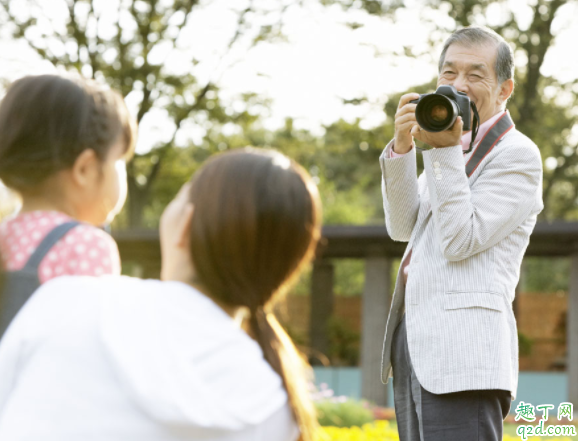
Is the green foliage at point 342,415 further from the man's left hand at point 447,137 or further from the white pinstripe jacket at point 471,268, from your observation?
the man's left hand at point 447,137

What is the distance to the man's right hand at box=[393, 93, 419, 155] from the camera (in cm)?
246

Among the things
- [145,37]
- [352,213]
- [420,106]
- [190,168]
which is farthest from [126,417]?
[352,213]

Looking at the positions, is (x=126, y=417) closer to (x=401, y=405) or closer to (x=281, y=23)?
(x=401, y=405)

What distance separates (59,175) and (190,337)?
2.37 feet

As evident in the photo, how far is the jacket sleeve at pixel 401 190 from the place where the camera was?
249 centimetres

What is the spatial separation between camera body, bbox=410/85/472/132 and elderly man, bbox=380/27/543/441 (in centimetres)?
3

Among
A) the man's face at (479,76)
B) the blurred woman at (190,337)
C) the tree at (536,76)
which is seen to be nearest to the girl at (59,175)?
the blurred woman at (190,337)

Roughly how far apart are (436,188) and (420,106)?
0.26m

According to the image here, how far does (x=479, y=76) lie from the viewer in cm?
252

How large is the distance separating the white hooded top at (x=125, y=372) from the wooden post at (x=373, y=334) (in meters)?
11.1

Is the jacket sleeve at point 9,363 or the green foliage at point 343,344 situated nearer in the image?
the jacket sleeve at point 9,363

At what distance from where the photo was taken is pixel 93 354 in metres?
1.22

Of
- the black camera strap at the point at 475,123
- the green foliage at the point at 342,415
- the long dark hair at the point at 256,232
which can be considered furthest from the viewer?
the green foliage at the point at 342,415

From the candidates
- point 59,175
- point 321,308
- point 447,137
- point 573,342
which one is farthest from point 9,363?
point 321,308
